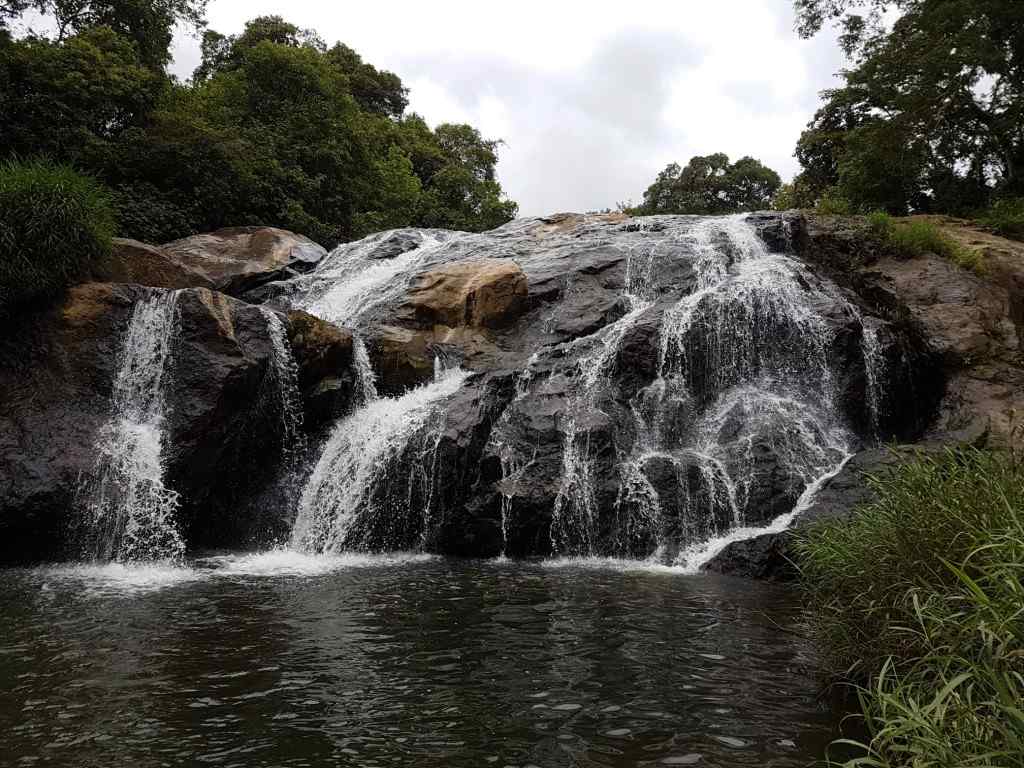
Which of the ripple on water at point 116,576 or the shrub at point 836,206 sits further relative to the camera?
the shrub at point 836,206

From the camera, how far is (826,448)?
11469 mm

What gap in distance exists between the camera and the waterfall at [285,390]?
12469 mm

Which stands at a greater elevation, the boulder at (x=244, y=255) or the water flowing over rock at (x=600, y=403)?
the boulder at (x=244, y=255)

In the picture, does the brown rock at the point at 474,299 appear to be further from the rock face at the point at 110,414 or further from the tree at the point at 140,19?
the tree at the point at 140,19

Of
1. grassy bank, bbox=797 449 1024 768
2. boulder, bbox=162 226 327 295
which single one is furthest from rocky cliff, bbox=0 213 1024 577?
grassy bank, bbox=797 449 1024 768

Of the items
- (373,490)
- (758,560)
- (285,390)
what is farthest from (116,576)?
(758,560)

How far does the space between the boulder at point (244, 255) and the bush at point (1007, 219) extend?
17.0m

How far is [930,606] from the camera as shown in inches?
144

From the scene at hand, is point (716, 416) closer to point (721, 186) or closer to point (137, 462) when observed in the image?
point (137, 462)

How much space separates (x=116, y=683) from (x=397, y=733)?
87.6 inches

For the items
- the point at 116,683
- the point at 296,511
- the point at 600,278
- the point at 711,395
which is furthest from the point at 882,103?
the point at 116,683

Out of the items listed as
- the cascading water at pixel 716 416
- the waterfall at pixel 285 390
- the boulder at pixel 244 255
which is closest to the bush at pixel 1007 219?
the cascading water at pixel 716 416

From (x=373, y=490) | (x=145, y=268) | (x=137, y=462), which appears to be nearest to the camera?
(x=137, y=462)

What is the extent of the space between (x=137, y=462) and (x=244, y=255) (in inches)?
393
